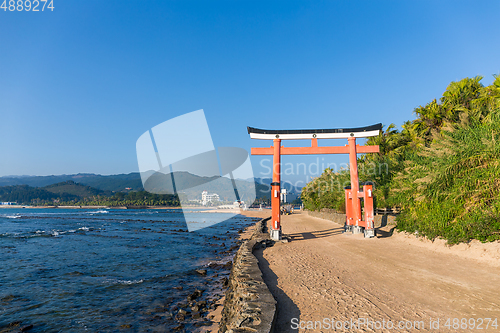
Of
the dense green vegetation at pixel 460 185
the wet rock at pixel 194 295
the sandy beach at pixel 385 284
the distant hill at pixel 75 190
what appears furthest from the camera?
the distant hill at pixel 75 190

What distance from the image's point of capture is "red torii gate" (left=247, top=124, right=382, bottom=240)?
12.7m

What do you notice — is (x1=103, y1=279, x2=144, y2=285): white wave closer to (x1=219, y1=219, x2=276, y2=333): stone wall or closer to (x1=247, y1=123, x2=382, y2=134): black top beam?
(x1=219, y1=219, x2=276, y2=333): stone wall

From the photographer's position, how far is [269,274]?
22.6ft

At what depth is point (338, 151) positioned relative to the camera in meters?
14.0

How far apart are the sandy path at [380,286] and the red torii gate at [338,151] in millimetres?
3269

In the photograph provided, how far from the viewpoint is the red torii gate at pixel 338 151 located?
499 inches

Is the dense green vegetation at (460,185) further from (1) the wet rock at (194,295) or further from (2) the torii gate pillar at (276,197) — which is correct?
(1) the wet rock at (194,295)

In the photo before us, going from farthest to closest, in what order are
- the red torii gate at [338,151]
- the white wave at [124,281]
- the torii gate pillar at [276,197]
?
1. the red torii gate at [338,151]
2. the torii gate pillar at [276,197]
3. the white wave at [124,281]

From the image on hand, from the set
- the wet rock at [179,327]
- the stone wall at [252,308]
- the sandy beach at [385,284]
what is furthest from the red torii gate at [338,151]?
the wet rock at [179,327]

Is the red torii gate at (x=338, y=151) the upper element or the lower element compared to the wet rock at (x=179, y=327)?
upper

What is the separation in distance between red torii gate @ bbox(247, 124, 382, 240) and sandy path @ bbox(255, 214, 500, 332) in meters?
3.27

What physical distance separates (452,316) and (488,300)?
1.23 m

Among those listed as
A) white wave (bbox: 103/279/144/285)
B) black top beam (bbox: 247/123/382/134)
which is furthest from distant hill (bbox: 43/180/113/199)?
black top beam (bbox: 247/123/382/134)

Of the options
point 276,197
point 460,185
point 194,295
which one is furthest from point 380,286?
point 276,197
